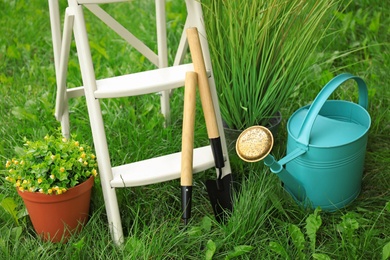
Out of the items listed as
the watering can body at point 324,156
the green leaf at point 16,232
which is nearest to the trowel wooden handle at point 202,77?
the watering can body at point 324,156

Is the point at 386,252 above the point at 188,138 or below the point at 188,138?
below

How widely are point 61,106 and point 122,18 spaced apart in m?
1.56

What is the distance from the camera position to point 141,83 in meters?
2.17

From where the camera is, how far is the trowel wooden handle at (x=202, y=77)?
2.23 metres

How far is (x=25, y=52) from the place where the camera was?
3.72 metres

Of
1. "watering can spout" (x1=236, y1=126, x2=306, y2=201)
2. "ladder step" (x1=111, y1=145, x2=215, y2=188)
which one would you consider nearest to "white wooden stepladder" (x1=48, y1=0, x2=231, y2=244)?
"ladder step" (x1=111, y1=145, x2=215, y2=188)

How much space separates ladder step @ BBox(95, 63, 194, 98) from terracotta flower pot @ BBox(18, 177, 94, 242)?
0.38 metres

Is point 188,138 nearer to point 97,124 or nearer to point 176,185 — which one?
point 97,124

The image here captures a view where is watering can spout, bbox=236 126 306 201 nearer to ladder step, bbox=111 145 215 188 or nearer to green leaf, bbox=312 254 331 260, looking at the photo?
ladder step, bbox=111 145 215 188

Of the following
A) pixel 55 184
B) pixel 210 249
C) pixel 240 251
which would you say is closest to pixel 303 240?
pixel 240 251

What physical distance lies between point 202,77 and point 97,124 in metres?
0.41

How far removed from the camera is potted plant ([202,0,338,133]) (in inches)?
97.8

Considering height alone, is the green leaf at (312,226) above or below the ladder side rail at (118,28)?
below

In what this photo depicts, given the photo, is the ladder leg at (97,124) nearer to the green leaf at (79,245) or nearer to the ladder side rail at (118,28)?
the green leaf at (79,245)
